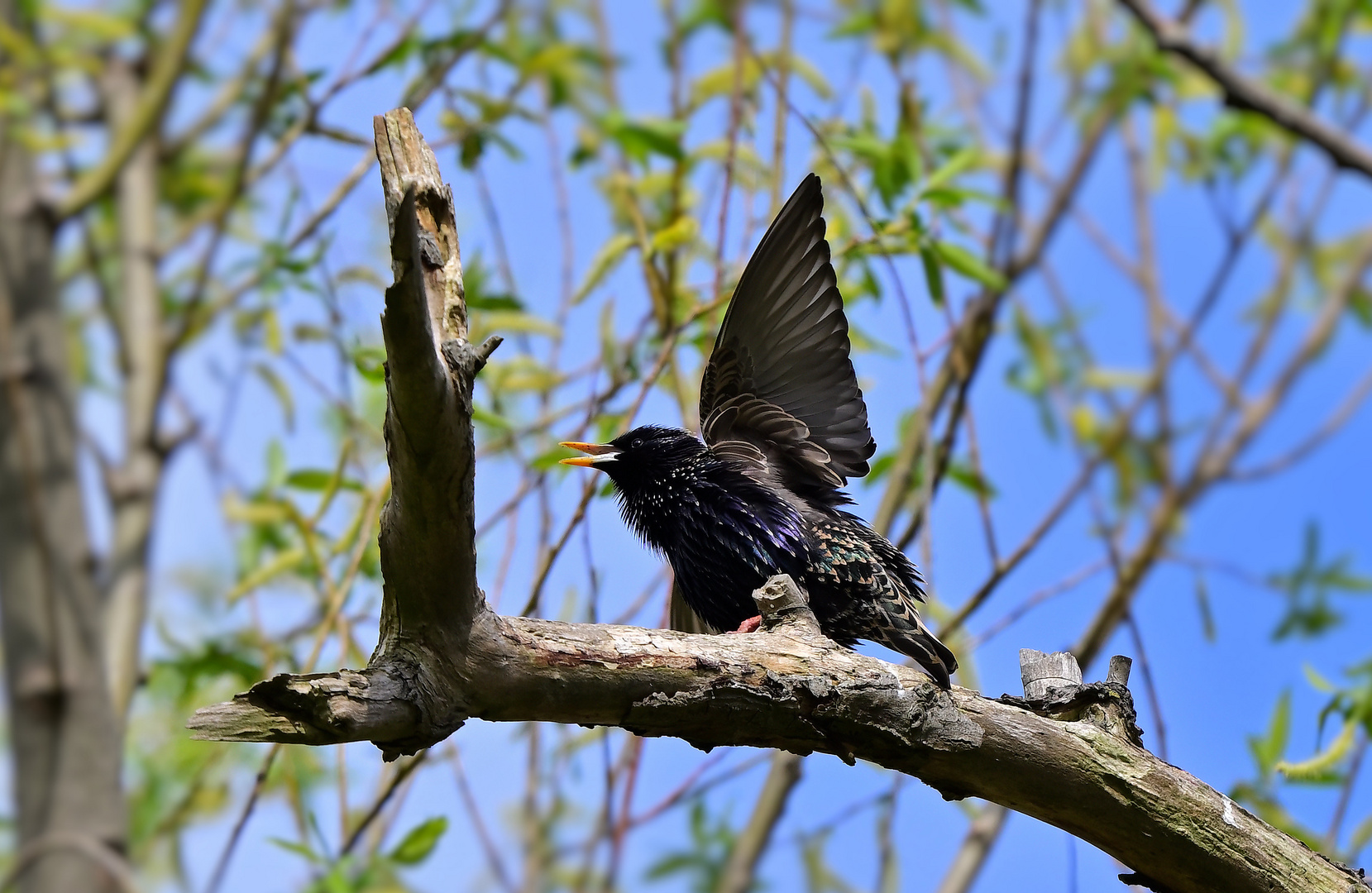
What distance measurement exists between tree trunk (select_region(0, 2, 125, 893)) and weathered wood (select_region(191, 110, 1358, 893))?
8.39ft

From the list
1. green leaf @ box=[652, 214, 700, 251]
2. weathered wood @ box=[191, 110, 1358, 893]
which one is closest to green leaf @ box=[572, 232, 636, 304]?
green leaf @ box=[652, 214, 700, 251]

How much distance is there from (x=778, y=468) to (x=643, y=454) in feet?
1.27

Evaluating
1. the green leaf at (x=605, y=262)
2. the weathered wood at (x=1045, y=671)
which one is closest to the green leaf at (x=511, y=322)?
the green leaf at (x=605, y=262)

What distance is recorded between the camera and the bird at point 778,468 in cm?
341

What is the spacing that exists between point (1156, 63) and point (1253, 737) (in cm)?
267

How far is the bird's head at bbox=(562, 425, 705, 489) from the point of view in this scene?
3.74 m

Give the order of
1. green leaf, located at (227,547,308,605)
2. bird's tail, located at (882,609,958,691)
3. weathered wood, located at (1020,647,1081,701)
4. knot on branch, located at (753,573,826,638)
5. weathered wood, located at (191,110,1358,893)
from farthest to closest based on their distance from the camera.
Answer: green leaf, located at (227,547,308,605) < bird's tail, located at (882,609,958,691) < weathered wood, located at (1020,647,1081,701) < knot on branch, located at (753,573,826,638) < weathered wood, located at (191,110,1358,893)

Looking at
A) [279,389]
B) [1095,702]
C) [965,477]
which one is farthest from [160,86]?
[1095,702]

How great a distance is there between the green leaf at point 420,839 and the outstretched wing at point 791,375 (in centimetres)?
125

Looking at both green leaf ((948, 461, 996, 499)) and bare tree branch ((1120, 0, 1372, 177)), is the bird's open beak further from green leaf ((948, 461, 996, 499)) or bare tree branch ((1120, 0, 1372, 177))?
bare tree branch ((1120, 0, 1372, 177))

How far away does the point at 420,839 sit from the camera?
326 centimetres

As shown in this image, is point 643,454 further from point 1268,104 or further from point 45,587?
point 45,587

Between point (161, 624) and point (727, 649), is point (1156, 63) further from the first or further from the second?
point (161, 624)

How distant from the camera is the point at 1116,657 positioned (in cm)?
282
